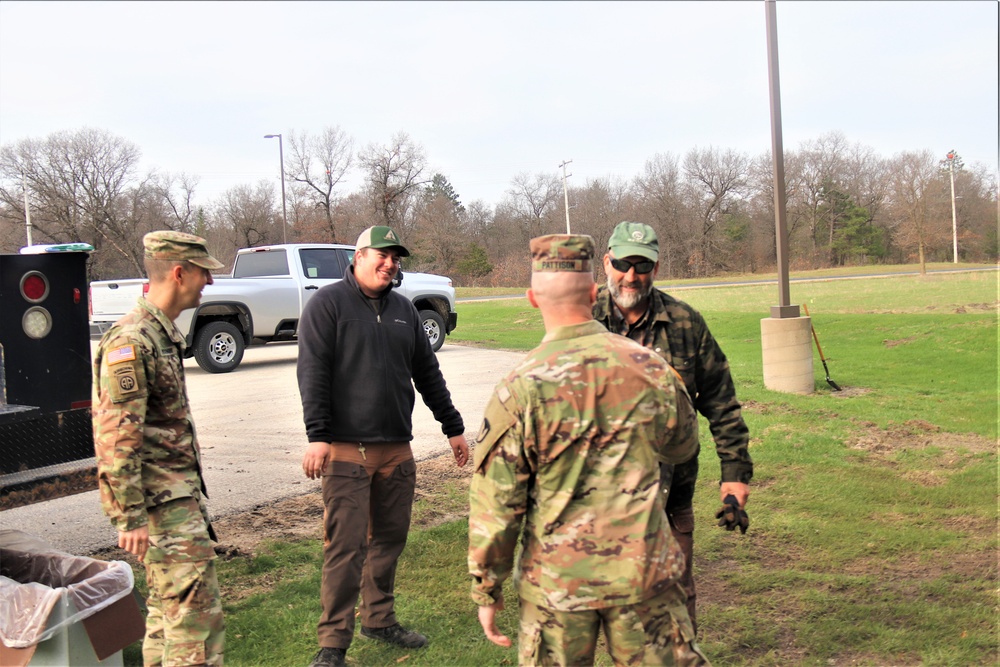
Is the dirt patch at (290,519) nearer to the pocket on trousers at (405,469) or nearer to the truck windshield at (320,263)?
the pocket on trousers at (405,469)

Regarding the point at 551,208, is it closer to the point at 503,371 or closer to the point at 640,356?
the point at 503,371

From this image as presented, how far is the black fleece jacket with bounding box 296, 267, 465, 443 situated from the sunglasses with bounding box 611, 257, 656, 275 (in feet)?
4.07

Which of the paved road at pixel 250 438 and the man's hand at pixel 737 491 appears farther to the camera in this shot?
the paved road at pixel 250 438

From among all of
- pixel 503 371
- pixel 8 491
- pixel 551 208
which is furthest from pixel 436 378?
pixel 551 208

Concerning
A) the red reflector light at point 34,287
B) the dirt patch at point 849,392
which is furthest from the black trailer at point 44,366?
the dirt patch at point 849,392

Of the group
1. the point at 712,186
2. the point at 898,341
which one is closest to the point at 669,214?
the point at 712,186

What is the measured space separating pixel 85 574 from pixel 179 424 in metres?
1.13

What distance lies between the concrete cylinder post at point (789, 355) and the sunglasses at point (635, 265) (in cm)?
776

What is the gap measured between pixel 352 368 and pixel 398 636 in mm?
1348

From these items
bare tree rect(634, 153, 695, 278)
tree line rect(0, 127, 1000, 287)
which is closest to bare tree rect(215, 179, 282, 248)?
tree line rect(0, 127, 1000, 287)

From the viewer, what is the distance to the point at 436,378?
14.4 ft

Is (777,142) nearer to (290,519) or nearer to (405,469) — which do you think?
(290,519)

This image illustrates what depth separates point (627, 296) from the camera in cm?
334

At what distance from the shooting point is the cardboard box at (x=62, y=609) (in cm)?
328
